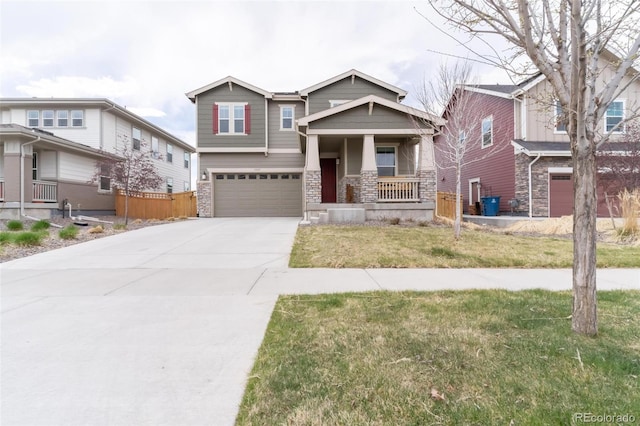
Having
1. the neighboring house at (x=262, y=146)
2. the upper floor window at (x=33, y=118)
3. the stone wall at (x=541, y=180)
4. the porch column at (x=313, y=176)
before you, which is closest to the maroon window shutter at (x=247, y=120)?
the neighboring house at (x=262, y=146)

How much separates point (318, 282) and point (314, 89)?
14459 millimetres

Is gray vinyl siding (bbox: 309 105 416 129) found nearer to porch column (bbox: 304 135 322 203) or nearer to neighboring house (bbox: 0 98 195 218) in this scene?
porch column (bbox: 304 135 322 203)

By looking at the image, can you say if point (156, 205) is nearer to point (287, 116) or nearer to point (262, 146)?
point (262, 146)

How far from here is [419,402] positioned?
1.96 metres

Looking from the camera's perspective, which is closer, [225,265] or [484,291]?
[484,291]

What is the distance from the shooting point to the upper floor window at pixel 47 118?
17889 millimetres

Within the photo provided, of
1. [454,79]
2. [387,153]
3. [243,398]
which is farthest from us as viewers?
[387,153]

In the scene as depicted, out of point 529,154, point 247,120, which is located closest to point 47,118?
point 247,120

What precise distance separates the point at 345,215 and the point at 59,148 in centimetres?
Answer: 1403

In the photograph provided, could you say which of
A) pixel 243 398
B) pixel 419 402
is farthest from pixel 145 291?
pixel 419 402

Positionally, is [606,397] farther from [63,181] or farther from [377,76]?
[63,181]

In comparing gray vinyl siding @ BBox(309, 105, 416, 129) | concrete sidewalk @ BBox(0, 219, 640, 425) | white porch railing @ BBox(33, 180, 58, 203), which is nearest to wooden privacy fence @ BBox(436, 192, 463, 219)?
gray vinyl siding @ BBox(309, 105, 416, 129)

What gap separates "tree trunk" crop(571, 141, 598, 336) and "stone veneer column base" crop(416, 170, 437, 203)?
10276 millimetres

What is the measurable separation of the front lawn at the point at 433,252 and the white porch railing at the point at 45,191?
13.4 m
